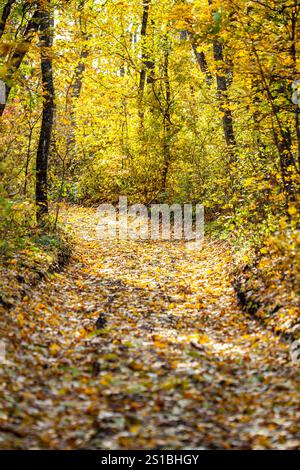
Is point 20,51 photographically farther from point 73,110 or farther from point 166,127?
point 166,127

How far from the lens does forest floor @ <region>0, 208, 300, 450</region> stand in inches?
171

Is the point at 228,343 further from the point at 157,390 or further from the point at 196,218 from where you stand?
the point at 196,218

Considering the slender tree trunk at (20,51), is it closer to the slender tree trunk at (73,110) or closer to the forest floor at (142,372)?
the slender tree trunk at (73,110)

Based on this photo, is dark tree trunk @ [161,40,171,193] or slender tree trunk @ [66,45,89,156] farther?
dark tree trunk @ [161,40,171,193]

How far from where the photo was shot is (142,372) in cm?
561

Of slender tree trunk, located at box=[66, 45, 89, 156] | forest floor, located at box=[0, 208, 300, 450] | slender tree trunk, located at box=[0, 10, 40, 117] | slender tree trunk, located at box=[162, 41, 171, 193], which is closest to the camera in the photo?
forest floor, located at box=[0, 208, 300, 450]

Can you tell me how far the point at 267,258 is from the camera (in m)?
8.31

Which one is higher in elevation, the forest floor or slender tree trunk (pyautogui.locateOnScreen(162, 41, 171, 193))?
slender tree trunk (pyautogui.locateOnScreen(162, 41, 171, 193))

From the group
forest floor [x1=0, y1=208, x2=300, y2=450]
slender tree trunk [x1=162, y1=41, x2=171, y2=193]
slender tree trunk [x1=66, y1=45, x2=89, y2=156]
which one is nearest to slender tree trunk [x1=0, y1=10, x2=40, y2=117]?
slender tree trunk [x1=66, y1=45, x2=89, y2=156]

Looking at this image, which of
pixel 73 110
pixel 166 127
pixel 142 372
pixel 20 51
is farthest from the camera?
pixel 166 127

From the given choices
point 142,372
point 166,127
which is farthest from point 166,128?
point 142,372

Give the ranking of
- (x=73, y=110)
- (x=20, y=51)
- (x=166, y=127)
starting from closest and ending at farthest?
(x=20, y=51) → (x=73, y=110) → (x=166, y=127)

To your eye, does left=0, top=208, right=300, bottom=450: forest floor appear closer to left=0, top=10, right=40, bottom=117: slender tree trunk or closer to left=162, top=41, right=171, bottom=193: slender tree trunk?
left=0, top=10, right=40, bottom=117: slender tree trunk

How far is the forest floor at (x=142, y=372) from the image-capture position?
4.34 m
